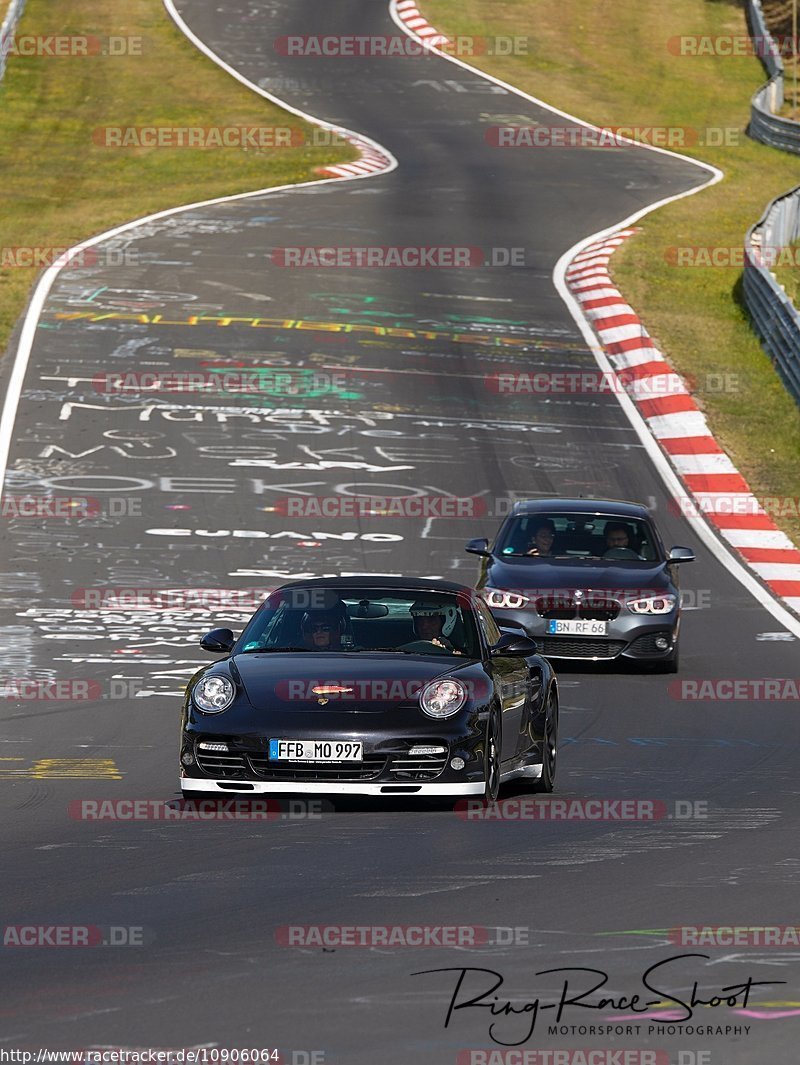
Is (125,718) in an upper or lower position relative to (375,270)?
upper

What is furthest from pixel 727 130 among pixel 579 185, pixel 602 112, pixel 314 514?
pixel 314 514

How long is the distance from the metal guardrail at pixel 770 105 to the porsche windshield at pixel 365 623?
3801 centimetres

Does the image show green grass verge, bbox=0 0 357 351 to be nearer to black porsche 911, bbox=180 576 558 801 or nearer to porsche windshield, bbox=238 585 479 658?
porsche windshield, bbox=238 585 479 658

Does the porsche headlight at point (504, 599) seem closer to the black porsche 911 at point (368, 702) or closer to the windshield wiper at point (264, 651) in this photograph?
the black porsche 911 at point (368, 702)

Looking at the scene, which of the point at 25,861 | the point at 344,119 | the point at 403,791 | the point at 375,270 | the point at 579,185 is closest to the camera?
the point at 25,861

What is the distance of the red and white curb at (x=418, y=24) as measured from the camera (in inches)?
2351

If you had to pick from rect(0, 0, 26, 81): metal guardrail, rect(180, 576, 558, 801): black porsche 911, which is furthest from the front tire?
rect(0, 0, 26, 81): metal guardrail

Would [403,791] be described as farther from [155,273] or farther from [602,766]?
[155,273]

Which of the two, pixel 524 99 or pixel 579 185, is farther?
pixel 524 99

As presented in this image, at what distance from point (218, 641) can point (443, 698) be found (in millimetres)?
1512

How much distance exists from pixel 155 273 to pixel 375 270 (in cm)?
399

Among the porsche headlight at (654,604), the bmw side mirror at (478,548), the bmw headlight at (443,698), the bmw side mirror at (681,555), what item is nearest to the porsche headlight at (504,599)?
the bmw side mirror at (478,548)

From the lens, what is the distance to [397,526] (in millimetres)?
22406

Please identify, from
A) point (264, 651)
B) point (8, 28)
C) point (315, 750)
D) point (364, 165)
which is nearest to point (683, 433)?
point (264, 651)
